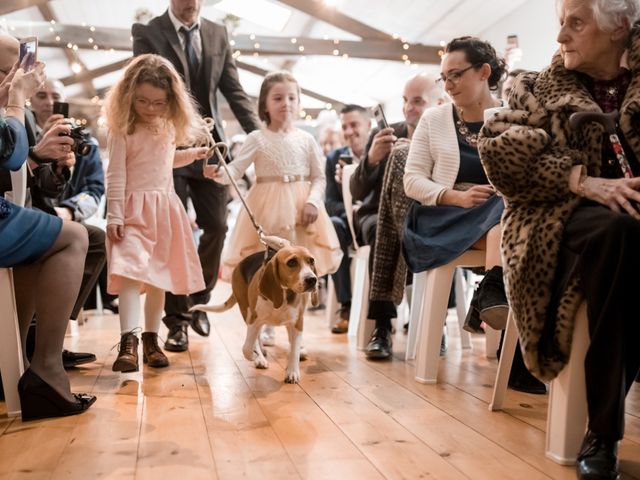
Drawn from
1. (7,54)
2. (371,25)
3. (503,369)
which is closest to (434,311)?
(503,369)

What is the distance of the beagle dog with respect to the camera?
2430 mm

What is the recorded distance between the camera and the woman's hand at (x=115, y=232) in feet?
8.74

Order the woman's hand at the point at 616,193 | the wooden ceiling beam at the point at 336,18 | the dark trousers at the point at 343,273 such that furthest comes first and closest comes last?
the wooden ceiling beam at the point at 336,18 < the dark trousers at the point at 343,273 < the woman's hand at the point at 616,193

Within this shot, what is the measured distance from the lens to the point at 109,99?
2.77m

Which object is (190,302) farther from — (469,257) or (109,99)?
(469,257)

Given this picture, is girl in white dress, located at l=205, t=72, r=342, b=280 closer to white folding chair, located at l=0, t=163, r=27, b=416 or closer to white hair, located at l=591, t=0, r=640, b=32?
white folding chair, located at l=0, t=163, r=27, b=416

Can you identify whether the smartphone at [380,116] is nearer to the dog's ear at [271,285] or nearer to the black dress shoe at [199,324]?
the dog's ear at [271,285]

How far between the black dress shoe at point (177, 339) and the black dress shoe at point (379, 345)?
860 mm

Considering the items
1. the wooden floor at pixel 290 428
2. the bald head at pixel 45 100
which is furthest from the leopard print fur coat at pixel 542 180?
the bald head at pixel 45 100

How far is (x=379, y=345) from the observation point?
295cm

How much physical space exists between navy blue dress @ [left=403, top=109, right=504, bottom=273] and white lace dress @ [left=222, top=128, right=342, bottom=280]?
0.68 metres

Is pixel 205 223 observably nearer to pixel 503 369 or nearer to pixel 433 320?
pixel 433 320

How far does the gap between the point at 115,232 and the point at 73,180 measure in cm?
135

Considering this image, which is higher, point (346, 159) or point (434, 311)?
point (346, 159)
